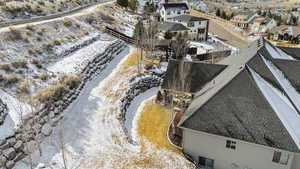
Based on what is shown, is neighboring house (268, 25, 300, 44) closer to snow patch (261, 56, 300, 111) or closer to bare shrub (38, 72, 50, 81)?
snow patch (261, 56, 300, 111)

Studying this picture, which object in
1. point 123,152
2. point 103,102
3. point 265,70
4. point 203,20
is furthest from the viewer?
point 203,20

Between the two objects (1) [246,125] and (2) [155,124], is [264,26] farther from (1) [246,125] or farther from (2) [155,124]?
(1) [246,125]

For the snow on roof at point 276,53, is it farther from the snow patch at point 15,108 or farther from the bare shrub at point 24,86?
the bare shrub at point 24,86

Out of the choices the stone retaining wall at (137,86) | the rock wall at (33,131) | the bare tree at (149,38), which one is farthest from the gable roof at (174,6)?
the rock wall at (33,131)

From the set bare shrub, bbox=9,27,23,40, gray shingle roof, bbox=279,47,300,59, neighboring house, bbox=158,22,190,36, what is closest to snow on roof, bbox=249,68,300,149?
gray shingle roof, bbox=279,47,300,59

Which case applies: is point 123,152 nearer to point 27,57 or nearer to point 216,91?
point 216,91

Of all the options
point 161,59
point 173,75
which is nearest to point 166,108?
point 173,75

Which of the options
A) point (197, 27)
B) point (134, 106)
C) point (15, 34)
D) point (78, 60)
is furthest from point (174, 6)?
point (134, 106)
